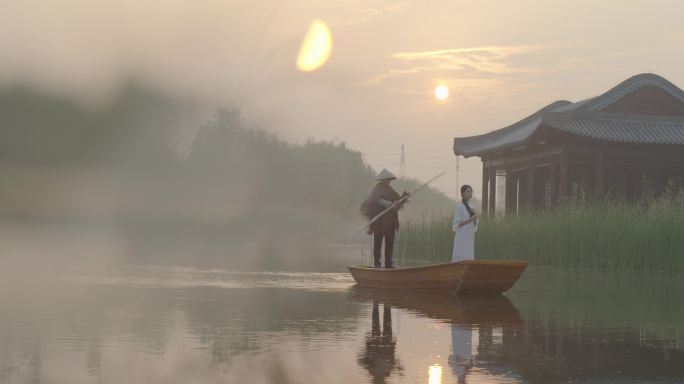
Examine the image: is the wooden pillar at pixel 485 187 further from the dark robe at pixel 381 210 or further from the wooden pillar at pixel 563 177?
the dark robe at pixel 381 210

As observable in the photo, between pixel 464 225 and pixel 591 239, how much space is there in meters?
11.2

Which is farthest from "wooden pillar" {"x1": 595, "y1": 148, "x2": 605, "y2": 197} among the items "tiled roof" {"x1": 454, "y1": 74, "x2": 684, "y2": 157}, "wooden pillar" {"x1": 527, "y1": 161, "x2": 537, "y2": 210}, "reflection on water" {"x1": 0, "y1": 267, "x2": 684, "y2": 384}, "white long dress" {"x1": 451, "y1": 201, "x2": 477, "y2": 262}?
"white long dress" {"x1": 451, "y1": 201, "x2": 477, "y2": 262}

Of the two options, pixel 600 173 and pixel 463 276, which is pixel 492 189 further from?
pixel 463 276

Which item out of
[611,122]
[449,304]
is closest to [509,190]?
[611,122]

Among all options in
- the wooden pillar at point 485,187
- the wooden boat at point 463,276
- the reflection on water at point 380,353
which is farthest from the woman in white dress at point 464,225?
the wooden pillar at point 485,187

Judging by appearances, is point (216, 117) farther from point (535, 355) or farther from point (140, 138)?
point (535, 355)

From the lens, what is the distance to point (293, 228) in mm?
81938

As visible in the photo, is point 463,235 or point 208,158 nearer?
point 463,235

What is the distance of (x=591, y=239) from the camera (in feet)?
91.0

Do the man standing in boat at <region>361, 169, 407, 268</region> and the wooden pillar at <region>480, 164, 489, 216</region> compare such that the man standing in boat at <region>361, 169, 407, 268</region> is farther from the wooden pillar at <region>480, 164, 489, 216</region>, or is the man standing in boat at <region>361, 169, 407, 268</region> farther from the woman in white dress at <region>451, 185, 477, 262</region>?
the wooden pillar at <region>480, 164, 489, 216</region>

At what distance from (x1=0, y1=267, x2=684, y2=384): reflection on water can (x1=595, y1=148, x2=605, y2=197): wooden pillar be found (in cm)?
1693

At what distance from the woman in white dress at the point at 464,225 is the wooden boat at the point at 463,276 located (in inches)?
19.8

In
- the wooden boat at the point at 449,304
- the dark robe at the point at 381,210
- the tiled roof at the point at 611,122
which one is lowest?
the wooden boat at the point at 449,304

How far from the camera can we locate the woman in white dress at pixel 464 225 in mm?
17328
